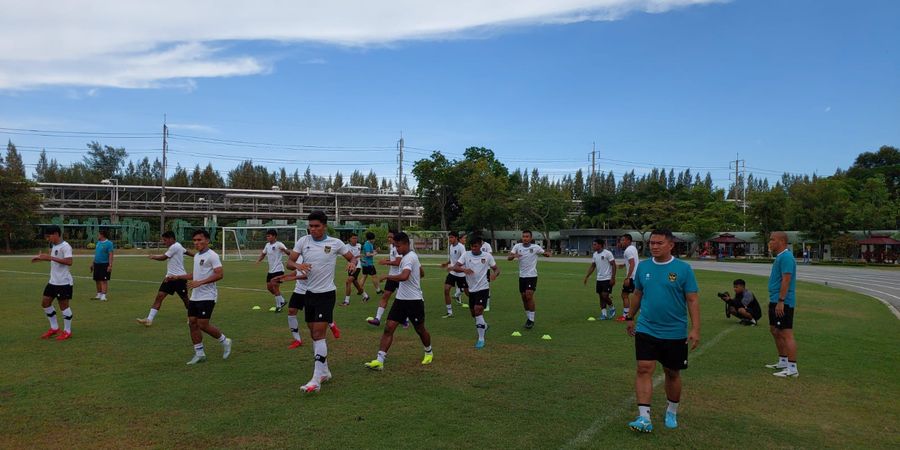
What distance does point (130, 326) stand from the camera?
12609 millimetres

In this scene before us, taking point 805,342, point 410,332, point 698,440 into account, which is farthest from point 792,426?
point 410,332

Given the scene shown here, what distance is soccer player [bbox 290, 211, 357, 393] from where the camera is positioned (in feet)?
25.2

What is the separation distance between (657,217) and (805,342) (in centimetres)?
6448

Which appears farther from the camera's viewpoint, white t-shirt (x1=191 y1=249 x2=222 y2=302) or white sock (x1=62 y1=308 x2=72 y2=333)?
white sock (x1=62 y1=308 x2=72 y2=333)

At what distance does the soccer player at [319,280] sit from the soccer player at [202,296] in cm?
175

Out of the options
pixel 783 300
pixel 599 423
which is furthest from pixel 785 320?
pixel 599 423

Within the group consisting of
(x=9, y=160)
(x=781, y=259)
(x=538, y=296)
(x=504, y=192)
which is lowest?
(x=538, y=296)

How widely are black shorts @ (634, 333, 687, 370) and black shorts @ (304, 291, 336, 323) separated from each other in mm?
4024

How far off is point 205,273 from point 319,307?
8.26ft

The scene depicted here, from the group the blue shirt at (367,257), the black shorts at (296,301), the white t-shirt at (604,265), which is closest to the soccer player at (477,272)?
the black shorts at (296,301)

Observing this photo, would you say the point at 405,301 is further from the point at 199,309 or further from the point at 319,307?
the point at 199,309

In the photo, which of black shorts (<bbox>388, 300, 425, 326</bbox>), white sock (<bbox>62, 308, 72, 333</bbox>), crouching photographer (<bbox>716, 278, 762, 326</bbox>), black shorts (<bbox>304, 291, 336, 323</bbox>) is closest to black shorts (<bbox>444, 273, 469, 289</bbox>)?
black shorts (<bbox>388, 300, 425, 326</bbox>)

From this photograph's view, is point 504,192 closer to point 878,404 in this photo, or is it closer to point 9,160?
point 878,404

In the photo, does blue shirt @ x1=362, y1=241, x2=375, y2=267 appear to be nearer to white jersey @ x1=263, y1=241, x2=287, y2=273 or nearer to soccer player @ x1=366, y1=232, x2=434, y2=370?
white jersey @ x1=263, y1=241, x2=287, y2=273
